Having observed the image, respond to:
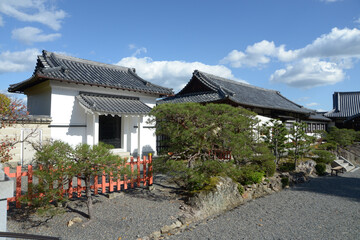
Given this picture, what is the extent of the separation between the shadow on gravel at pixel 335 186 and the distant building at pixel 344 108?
59.3 ft

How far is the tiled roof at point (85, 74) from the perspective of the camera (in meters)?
10.1

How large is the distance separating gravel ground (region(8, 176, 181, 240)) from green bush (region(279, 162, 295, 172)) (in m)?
7.66

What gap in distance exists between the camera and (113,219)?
5.00 meters

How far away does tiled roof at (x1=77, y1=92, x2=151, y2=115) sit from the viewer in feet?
34.0

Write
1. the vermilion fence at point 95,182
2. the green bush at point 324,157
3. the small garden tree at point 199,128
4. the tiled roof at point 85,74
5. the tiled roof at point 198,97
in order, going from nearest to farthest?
the vermilion fence at point 95,182 < the small garden tree at point 199,128 < the tiled roof at point 85,74 < the green bush at point 324,157 < the tiled roof at point 198,97

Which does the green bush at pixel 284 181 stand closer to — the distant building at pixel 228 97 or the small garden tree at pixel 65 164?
the distant building at pixel 228 97

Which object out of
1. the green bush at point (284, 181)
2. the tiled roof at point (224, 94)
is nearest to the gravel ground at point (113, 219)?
the green bush at point (284, 181)

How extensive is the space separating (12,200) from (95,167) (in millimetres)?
2061

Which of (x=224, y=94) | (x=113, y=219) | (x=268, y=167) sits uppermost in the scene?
(x=224, y=94)

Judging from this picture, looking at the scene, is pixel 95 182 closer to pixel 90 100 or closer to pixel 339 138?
pixel 90 100

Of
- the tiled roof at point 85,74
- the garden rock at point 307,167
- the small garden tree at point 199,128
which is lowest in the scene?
the garden rock at point 307,167

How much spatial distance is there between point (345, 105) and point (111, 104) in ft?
103

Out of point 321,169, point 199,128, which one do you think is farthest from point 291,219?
point 321,169

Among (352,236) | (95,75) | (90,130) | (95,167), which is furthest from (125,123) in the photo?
(352,236)
